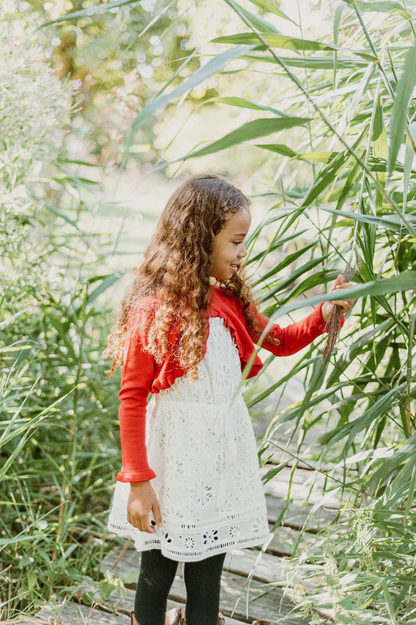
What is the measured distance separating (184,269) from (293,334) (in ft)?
0.84

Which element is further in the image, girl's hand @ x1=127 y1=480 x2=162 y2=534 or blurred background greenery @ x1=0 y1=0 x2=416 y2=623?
girl's hand @ x1=127 y1=480 x2=162 y2=534

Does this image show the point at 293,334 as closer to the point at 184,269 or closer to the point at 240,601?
the point at 184,269

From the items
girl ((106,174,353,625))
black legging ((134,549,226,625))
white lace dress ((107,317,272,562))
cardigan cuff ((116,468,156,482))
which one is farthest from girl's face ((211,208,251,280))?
black legging ((134,549,226,625))

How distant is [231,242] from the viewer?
1092 mm

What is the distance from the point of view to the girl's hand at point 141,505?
1.04 m

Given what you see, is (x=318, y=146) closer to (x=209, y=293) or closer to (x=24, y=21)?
(x=209, y=293)

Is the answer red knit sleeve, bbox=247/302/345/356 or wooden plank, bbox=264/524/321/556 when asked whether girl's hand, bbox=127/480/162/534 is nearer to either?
red knit sleeve, bbox=247/302/345/356

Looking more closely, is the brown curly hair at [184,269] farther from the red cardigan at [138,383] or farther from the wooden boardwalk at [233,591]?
the wooden boardwalk at [233,591]

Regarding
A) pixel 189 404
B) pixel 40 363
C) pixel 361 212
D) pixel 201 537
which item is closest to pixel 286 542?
pixel 201 537

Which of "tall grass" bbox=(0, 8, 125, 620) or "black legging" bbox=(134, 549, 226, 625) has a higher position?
"tall grass" bbox=(0, 8, 125, 620)

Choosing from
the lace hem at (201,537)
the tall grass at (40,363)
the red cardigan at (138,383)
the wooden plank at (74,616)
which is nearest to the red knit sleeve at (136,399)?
the red cardigan at (138,383)

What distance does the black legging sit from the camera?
1.14 m

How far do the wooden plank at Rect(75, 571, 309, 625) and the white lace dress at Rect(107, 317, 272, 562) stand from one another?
1.12 ft

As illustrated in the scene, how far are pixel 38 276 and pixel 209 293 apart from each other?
1.99 feet
